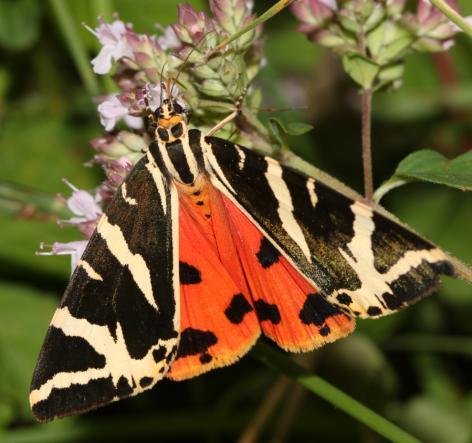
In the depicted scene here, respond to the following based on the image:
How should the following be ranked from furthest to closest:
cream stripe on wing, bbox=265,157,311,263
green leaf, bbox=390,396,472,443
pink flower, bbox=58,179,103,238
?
green leaf, bbox=390,396,472,443
pink flower, bbox=58,179,103,238
cream stripe on wing, bbox=265,157,311,263

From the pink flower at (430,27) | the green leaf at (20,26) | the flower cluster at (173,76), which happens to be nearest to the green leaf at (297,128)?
the flower cluster at (173,76)

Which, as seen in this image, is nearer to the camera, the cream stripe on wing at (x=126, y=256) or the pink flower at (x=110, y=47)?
the cream stripe on wing at (x=126, y=256)

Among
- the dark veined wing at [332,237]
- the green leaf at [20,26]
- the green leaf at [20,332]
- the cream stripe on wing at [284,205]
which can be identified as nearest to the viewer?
the dark veined wing at [332,237]

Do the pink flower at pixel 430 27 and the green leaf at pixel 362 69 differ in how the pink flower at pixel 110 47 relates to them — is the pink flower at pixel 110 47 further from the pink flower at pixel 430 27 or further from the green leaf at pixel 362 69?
the pink flower at pixel 430 27

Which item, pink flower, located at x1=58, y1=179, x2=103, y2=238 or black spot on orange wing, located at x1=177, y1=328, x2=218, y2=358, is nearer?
black spot on orange wing, located at x1=177, y1=328, x2=218, y2=358

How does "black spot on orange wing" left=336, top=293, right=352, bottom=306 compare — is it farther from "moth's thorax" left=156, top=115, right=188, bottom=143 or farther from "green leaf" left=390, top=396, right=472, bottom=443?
"green leaf" left=390, top=396, right=472, bottom=443

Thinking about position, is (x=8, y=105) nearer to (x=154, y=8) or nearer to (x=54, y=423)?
(x=154, y=8)

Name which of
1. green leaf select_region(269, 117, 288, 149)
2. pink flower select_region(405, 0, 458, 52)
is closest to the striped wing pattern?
green leaf select_region(269, 117, 288, 149)

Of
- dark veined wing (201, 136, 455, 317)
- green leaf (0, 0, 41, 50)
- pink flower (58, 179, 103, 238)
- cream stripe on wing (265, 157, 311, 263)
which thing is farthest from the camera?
green leaf (0, 0, 41, 50)
